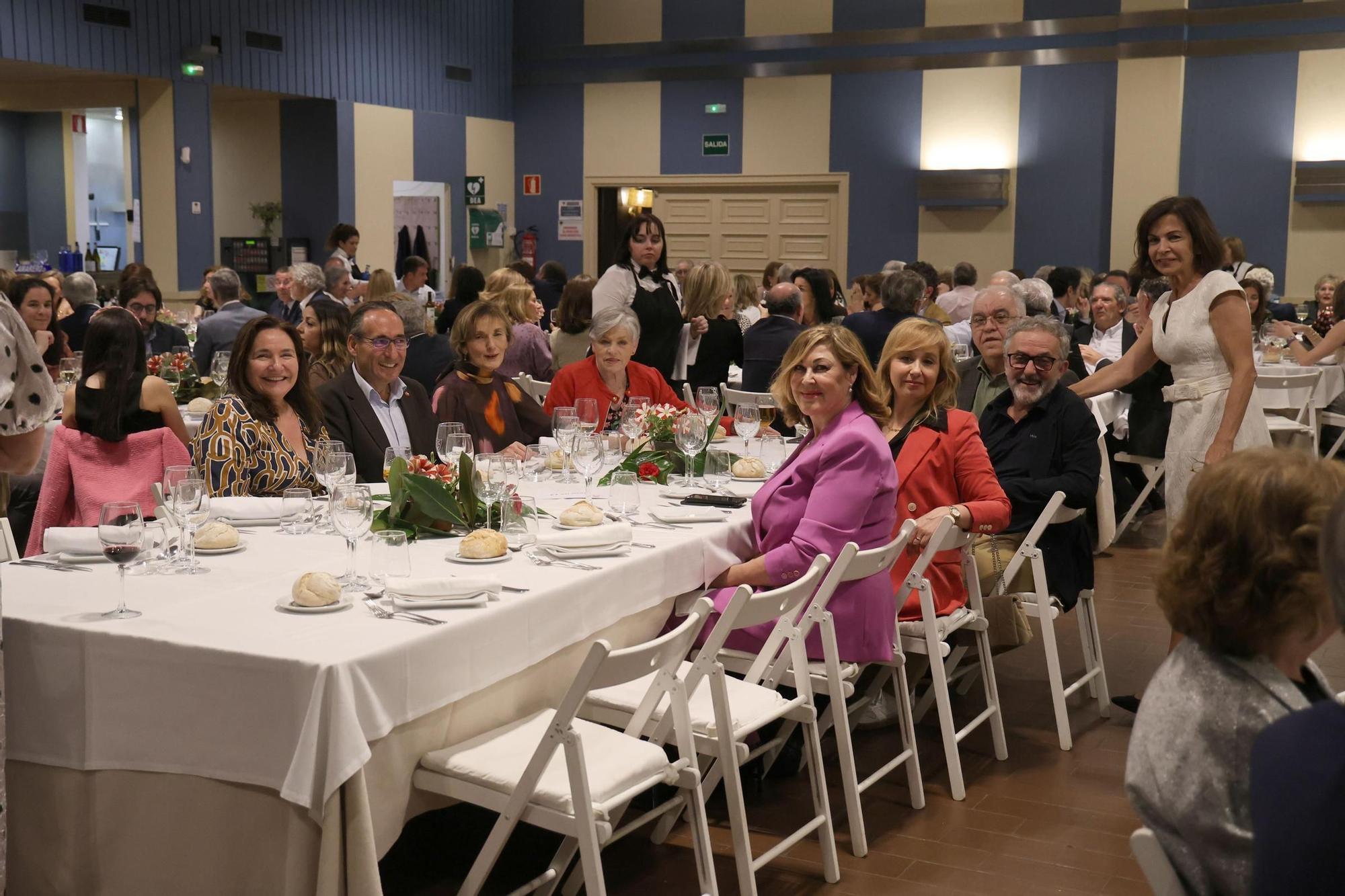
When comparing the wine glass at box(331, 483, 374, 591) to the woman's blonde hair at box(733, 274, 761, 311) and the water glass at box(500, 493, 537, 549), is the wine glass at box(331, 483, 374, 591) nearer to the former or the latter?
the water glass at box(500, 493, 537, 549)

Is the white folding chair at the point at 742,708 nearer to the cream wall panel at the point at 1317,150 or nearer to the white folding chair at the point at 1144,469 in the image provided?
the white folding chair at the point at 1144,469

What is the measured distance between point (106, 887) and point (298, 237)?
506 inches

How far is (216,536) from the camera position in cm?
343

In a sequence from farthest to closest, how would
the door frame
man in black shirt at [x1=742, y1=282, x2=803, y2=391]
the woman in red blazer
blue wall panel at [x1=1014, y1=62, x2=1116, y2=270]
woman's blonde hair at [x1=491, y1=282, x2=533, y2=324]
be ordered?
the door frame → blue wall panel at [x1=1014, y1=62, x2=1116, y2=270] → woman's blonde hair at [x1=491, y1=282, x2=533, y2=324] → man in black shirt at [x1=742, y1=282, x2=803, y2=391] → the woman in red blazer

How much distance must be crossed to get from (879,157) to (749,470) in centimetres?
1156

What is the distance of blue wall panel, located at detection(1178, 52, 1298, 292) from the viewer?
13.9m

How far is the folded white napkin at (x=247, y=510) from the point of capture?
3752mm

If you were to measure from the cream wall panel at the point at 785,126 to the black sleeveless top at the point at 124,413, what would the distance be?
40.0ft

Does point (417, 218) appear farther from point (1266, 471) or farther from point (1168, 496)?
point (1266, 471)

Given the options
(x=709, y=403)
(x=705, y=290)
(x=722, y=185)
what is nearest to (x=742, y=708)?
(x=709, y=403)

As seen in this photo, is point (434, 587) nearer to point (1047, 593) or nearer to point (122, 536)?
point (122, 536)

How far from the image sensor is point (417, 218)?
16.1 meters

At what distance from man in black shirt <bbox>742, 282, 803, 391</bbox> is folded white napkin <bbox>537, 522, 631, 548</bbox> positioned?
415 cm

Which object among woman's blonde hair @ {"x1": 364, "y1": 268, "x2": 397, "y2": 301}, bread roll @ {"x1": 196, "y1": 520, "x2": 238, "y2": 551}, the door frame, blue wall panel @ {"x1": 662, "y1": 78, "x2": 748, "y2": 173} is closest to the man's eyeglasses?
bread roll @ {"x1": 196, "y1": 520, "x2": 238, "y2": 551}
